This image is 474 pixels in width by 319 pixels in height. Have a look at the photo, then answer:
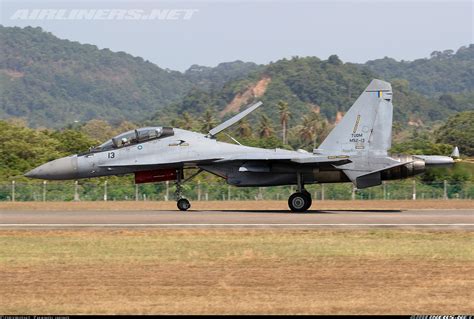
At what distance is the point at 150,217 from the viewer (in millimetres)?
27312

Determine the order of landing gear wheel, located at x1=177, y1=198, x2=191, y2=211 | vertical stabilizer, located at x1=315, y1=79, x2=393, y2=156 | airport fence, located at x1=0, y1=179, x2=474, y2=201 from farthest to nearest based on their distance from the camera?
1. airport fence, located at x1=0, y1=179, x2=474, y2=201
2. landing gear wheel, located at x1=177, y1=198, x2=191, y2=211
3. vertical stabilizer, located at x1=315, y1=79, x2=393, y2=156

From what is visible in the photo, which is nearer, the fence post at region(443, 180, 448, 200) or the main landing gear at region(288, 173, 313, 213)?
the main landing gear at region(288, 173, 313, 213)

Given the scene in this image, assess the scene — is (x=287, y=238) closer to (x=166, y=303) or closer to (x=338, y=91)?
(x=166, y=303)

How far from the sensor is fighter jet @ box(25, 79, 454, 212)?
1177 inches

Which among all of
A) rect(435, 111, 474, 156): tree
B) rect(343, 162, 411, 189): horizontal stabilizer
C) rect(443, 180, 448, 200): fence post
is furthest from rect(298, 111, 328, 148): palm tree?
rect(343, 162, 411, 189): horizontal stabilizer

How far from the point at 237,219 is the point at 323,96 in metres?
157

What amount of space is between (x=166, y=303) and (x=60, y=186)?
30.7 m

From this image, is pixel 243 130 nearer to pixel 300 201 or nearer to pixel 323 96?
pixel 300 201

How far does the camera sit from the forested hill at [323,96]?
178 metres

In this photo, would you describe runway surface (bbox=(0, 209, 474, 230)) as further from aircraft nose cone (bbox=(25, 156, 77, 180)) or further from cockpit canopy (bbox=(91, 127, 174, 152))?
cockpit canopy (bbox=(91, 127, 174, 152))

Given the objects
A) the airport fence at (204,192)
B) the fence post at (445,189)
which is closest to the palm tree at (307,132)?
the airport fence at (204,192)

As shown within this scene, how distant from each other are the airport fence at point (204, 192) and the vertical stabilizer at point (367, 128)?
1244 centimetres

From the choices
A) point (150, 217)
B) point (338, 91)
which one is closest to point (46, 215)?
point (150, 217)

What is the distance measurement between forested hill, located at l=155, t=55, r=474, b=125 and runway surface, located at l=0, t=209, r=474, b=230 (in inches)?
5437
